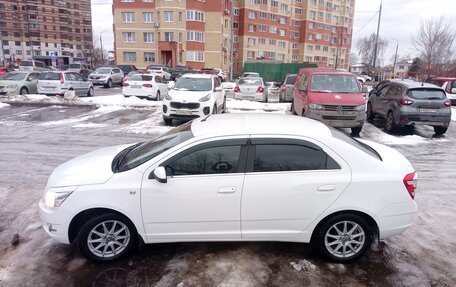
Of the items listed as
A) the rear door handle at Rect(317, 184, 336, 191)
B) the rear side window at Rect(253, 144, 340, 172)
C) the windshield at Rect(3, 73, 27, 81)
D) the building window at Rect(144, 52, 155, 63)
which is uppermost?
the building window at Rect(144, 52, 155, 63)

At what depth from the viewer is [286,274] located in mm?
3568

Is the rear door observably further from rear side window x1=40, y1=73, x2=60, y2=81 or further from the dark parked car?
rear side window x1=40, y1=73, x2=60, y2=81

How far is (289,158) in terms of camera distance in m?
3.65

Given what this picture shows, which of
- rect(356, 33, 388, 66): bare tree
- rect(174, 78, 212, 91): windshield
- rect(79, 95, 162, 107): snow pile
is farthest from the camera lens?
rect(356, 33, 388, 66): bare tree

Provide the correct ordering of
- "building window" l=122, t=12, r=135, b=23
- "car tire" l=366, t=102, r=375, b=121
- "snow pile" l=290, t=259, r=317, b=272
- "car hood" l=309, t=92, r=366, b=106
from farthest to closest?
"building window" l=122, t=12, r=135, b=23 < "car tire" l=366, t=102, r=375, b=121 < "car hood" l=309, t=92, r=366, b=106 < "snow pile" l=290, t=259, r=317, b=272

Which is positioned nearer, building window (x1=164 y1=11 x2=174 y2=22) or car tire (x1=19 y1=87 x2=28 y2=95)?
car tire (x1=19 y1=87 x2=28 y2=95)

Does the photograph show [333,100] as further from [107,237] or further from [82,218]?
[82,218]

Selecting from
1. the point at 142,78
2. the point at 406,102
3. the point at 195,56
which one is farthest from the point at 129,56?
the point at 406,102

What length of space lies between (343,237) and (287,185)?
2.96 ft

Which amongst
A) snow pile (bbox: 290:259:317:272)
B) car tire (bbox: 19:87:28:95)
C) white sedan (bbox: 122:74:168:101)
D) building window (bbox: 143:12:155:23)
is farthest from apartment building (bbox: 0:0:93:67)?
snow pile (bbox: 290:259:317:272)

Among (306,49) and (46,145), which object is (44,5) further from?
(46,145)

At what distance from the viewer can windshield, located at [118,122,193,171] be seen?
375 cm

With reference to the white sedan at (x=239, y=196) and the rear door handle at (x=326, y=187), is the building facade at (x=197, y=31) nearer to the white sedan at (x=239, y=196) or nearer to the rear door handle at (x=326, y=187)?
the white sedan at (x=239, y=196)

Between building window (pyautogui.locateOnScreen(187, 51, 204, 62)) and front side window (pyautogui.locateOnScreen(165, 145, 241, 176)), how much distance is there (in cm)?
4809
